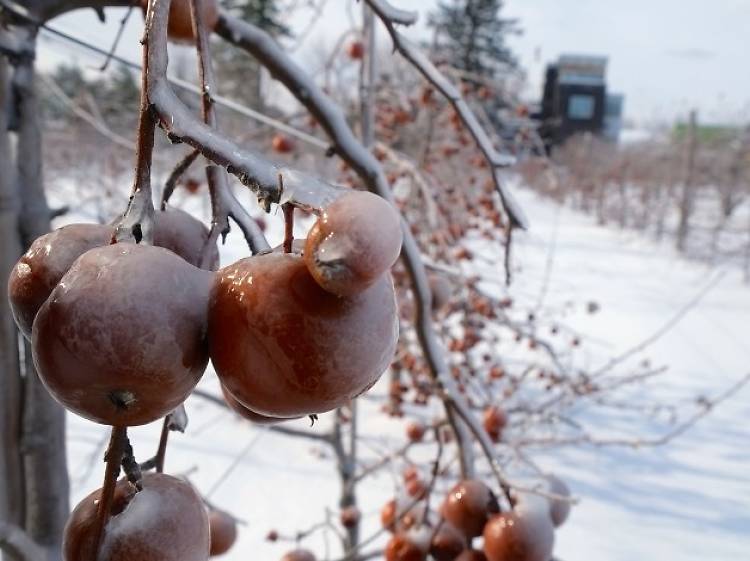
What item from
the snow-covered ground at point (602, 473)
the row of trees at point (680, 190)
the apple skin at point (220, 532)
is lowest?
the snow-covered ground at point (602, 473)

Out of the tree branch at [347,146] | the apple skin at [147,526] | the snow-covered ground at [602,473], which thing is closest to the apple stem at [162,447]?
the apple skin at [147,526]

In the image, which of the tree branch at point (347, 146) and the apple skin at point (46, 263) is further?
the tree branch at point (347, 146)

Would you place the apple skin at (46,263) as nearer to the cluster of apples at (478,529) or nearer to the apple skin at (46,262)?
the apple skin at (46,262)

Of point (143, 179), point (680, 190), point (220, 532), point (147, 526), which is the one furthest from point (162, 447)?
point (680, 190)

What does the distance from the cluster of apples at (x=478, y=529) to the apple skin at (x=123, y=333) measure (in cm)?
42

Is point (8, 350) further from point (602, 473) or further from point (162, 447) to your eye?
point (602, 473)

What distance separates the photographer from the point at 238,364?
0.26 m

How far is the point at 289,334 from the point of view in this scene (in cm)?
26

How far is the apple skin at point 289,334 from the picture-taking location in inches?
10.2

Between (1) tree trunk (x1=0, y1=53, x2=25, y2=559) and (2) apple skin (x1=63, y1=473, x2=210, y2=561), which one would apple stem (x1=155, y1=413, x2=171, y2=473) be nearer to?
(2) apple skin (x1=63, y1=473, x2=210, y2=561)

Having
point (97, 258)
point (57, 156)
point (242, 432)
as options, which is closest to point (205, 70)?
point (97, 258)

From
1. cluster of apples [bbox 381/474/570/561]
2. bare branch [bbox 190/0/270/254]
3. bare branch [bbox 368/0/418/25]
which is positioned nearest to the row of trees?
cluster of apples [bbox 381/474/570/561]

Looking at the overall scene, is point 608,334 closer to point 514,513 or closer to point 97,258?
point 514,513

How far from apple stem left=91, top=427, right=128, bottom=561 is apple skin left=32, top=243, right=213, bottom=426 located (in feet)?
0.06
